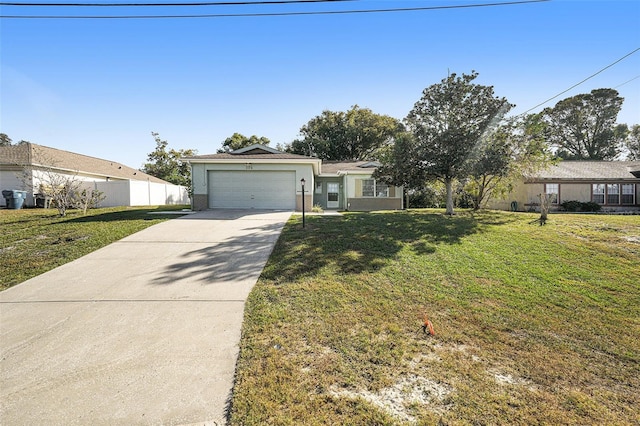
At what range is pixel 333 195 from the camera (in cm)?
1927

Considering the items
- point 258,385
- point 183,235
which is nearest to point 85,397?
point 258,385

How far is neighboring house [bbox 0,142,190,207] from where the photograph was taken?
15625mm

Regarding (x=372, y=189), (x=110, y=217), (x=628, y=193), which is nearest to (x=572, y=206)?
(x=628, y=193)

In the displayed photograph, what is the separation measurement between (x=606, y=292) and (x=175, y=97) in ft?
52.4

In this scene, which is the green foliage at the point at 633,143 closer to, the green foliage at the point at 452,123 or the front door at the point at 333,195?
the green foliage at the point at 452,123

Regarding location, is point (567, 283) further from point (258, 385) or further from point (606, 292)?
point (258, 385)

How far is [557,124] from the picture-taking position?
37.7 meters

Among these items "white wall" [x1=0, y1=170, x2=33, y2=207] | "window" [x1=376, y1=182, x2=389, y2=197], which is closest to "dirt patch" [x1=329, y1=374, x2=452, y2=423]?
"window" [x1=376, y1=182, x2=389, y2=197]

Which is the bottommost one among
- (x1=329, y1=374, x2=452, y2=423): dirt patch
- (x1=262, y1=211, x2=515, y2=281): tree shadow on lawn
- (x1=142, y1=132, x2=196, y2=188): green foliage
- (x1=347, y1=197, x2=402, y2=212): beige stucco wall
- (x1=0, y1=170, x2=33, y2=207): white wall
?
(x1=329, y1=374, x2=452, y2=423): dirt patch

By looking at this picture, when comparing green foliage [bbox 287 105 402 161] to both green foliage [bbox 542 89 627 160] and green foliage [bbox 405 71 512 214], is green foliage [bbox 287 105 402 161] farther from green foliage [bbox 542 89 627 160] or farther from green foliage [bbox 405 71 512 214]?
green foliage [bbox 542 89 627 160]

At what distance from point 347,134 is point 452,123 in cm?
1931

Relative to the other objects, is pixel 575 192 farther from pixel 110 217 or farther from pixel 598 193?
pixel 110 217

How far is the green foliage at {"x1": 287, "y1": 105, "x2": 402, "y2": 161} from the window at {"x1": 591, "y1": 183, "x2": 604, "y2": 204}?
1708 centimetres

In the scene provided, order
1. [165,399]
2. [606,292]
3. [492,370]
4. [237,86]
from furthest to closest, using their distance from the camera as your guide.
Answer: [237,86] → [606,292] → [492,370] → [165,399]
